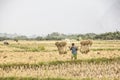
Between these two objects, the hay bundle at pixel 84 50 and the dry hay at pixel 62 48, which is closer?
the dry hay at pixel 62 48

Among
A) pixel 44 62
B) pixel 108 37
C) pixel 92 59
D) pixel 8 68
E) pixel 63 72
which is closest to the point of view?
pixel 63 72

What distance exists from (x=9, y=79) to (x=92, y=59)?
10250 millimetres

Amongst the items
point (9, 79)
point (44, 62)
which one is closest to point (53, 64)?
point (44, 62)

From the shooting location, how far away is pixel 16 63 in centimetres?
2338

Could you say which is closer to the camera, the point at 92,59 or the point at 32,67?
the point at 32,67

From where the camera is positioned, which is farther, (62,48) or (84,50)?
(84,50)

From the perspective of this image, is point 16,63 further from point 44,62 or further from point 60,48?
point 60,48

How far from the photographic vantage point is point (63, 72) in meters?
19.5

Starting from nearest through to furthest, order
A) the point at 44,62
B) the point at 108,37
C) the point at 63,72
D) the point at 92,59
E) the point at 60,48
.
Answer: the point at 63,72
the point at 44,62
the point at 92,59
the point at 60,48
the point at 108,37

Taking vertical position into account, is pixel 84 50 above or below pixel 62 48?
below

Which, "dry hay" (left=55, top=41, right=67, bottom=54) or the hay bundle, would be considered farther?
the hay bundle

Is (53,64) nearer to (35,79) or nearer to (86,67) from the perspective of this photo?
→ (86,67)

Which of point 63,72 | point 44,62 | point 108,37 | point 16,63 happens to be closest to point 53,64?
point 44,62

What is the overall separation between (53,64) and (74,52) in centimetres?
290
